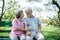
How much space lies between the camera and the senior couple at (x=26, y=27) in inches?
207

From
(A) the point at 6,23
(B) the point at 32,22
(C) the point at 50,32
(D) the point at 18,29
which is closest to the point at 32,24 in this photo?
(B) the point at 32,22

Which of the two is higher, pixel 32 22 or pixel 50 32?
pixel 32 22

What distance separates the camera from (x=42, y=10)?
18.1 feet

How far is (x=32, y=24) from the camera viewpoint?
5.30 metres

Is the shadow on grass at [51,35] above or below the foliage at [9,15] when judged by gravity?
below

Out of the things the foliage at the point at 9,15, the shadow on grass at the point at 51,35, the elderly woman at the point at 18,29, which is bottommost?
the shadow on grass at the point at 51,35

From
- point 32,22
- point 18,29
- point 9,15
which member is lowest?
point 18,29

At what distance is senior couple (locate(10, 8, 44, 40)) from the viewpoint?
525 centimetres

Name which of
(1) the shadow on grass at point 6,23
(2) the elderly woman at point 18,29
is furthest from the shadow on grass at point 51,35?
(1) the shadow on grass at point 6,23

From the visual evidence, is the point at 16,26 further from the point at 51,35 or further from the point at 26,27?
the point at 51,35

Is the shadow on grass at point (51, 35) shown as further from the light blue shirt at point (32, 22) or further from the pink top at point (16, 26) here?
the pink top at point (16, 26)

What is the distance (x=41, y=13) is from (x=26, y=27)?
43cm

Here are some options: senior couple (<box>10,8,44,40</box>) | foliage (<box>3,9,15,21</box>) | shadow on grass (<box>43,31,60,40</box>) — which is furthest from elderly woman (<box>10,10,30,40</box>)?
shadow on grass (<box>43,31,60,40</box>)

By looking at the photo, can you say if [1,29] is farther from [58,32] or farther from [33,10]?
[58,32]
